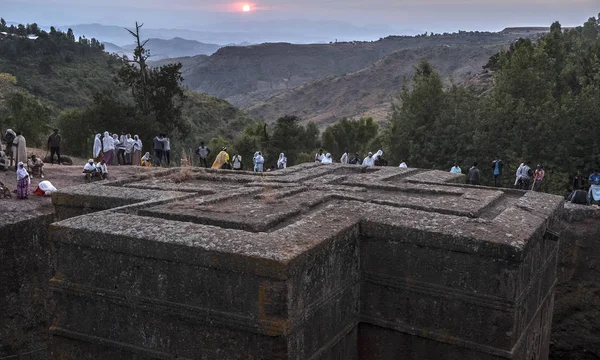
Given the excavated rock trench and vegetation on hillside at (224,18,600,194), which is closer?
the excavated rock trench

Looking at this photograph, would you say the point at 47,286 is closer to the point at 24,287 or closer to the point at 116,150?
the point at 24,287

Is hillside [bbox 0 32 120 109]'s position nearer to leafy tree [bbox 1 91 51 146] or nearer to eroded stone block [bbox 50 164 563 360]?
leafy tree [bbox 1 91 51 146]

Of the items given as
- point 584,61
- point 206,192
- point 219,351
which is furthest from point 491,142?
point 219,351

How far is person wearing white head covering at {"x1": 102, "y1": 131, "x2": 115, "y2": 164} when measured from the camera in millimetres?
15815

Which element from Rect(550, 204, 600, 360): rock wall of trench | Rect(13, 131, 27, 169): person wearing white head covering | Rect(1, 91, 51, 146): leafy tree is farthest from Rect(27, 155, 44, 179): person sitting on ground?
Rect(1, 91, 51, 146): leafy tree

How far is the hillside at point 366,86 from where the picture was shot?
79.9 metres

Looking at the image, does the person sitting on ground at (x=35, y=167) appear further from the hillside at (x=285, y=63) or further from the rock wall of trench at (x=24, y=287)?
the hillside at (x=285, y=63)

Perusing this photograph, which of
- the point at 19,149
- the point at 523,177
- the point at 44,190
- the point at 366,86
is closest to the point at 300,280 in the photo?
the point at 44,190

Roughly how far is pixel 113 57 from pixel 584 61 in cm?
4412

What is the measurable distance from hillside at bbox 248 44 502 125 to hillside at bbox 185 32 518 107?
26182mm

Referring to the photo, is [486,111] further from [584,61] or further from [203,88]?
[203,88]

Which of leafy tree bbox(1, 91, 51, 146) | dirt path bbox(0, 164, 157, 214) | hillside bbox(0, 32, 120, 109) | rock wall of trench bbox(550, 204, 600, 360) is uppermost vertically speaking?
hillside bbox(0, 32, 120, 109)

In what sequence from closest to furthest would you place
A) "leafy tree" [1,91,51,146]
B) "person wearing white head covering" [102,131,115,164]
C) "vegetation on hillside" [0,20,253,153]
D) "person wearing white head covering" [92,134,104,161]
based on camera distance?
"person wearing white head covering" [92,134,104,161] → "person wearing white head covering" [102,131,115,164] → "leafy tree" [1,91,51,146] → "vegetation on hillside" [0,20,253,153]

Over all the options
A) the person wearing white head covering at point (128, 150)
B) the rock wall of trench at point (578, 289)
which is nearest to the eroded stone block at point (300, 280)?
the rock wall of trench at point (578, 289)
